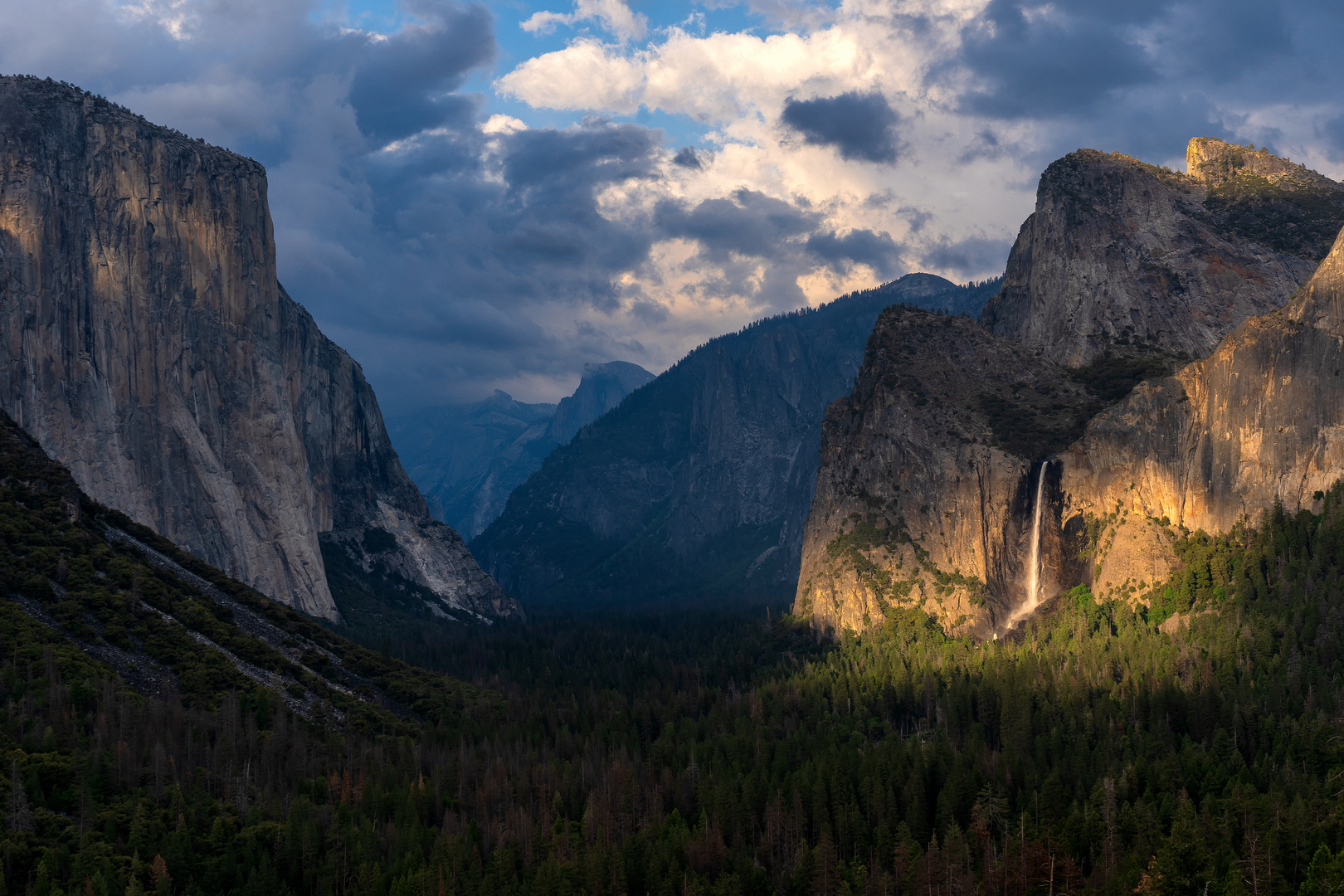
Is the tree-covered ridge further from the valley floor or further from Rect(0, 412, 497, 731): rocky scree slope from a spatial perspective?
Rect(0, 412, 497, 731): rocky scree slope

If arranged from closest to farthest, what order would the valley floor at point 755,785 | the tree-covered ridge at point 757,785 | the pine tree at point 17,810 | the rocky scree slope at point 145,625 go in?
the pine tree at point 17,810
the valley floor at point 755,785
the tree-covered ridge at point 757,785
the rocky scree slope at point 145,625

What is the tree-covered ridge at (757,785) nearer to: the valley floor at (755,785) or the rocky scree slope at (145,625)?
the valley floor at (755,785)

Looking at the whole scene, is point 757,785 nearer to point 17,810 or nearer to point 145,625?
point 17,810

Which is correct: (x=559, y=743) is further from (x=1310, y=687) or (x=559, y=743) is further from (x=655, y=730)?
(x=1310, y=687)

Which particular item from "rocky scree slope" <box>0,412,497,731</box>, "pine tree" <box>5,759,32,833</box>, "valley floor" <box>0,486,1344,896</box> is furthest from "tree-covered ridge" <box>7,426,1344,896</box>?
"rocky scree slope" <box>0,412,497,731</box>

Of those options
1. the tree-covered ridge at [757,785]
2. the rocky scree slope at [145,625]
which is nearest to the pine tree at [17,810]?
the tree-covered ridge at [757,785]
